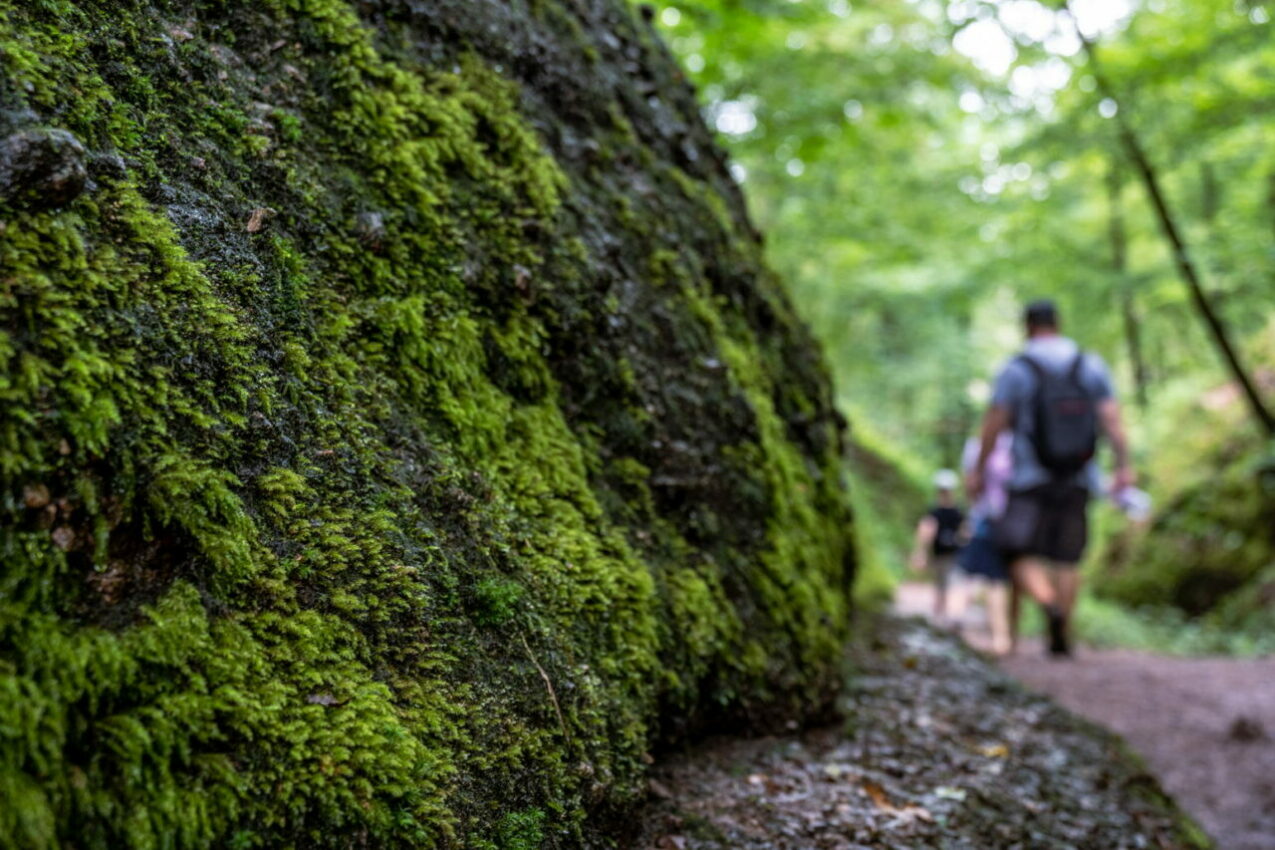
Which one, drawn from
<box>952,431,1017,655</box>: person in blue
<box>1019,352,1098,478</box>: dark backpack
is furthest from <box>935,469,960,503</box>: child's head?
<box>1019,352,1098,478</box>: dark backpack

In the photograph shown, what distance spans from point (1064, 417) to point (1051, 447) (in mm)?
250

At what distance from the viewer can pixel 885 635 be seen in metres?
5.03

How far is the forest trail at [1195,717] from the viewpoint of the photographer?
14.5 feet

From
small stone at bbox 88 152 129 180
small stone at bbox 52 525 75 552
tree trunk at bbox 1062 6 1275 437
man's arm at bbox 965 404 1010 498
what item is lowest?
small stone at bbox 52 525 75 552

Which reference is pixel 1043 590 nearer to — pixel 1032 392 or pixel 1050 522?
pixel 1050 522

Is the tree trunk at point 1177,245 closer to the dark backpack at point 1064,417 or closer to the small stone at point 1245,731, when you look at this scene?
the dark backpack at point 1064,417

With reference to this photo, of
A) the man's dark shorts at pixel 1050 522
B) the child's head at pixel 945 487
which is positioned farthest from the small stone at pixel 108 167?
the child's head at pixel 945 487

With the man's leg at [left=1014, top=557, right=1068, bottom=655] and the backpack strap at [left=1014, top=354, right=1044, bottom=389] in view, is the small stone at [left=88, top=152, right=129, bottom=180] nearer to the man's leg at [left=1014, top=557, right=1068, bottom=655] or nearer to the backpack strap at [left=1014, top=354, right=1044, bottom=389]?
the backpack strap at [left=1014, top=354, right=1044, bottom=389]

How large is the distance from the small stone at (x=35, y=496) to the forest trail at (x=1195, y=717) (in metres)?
4.93

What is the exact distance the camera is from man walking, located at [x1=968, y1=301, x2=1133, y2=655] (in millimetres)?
6496

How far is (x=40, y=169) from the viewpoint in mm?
1522

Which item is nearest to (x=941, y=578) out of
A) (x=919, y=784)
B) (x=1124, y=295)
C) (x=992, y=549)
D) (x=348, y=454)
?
(x=992, y=549)

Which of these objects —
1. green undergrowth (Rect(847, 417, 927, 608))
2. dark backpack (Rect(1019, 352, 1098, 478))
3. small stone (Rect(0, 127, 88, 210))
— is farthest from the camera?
green undergrowth (Rect(847, 417, 927, 608))

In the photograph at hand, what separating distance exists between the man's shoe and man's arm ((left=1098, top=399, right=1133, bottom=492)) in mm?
1163
